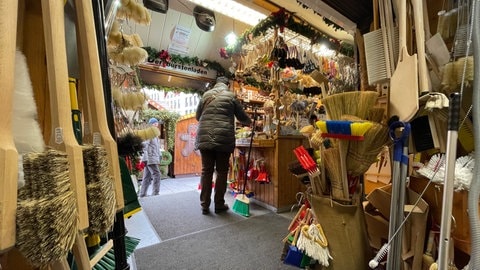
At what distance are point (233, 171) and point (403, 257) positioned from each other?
2728 mm

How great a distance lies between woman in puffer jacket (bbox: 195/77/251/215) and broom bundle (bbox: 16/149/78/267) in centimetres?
208

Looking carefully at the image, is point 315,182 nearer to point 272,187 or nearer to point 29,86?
point 29,86

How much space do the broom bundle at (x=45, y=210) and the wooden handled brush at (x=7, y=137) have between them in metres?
0.02

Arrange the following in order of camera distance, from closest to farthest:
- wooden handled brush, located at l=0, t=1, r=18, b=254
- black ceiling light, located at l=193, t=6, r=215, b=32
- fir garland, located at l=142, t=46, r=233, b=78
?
wooden handled brush, located at l=0, t=1, r=18, b=254 < black ceiling light, located at l=193, t=6, r=215, b=32 < fir garland, located at l=142, t=46, r=233, b=78

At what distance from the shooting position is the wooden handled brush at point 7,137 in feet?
1.07

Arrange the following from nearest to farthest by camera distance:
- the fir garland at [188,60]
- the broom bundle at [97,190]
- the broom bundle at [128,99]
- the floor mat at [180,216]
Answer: the broom bundle at [97,190], the broom bundle at [128,99], the floor mat at [180,216], the fir garland at [188,60]

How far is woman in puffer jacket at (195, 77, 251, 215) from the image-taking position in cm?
250

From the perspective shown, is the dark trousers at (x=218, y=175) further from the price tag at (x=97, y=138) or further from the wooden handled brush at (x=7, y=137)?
the wooden handled brush at (x=7, y=137)

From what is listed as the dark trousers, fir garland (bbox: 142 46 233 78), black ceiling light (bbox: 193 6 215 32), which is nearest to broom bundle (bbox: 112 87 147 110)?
the dark trousers

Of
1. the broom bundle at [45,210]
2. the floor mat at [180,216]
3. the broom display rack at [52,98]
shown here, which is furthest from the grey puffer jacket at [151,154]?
the broom bundle at [45,210]

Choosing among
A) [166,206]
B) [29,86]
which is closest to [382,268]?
[29,86]

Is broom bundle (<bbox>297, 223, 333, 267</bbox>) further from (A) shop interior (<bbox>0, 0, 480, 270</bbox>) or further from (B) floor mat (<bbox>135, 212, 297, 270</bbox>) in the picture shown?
(B) floor mat (<bbox>135, 212, 297, 270</bbox>)

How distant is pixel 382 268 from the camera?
0.97 metres

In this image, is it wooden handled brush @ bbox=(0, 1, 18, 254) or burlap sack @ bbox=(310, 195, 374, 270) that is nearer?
Answer: wooden handled brush @ bbox=(0, 1, 18, 254)
